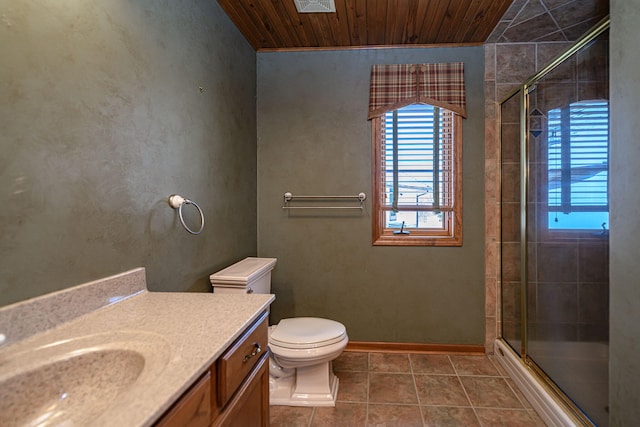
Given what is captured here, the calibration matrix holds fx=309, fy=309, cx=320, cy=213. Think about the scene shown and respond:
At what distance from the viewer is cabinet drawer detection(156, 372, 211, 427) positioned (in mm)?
618

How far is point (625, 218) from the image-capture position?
1.14 m

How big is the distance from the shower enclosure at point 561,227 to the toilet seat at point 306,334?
4.05ft

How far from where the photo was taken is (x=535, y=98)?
6.63 feet

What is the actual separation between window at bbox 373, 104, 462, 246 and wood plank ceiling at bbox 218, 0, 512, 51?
0.53m

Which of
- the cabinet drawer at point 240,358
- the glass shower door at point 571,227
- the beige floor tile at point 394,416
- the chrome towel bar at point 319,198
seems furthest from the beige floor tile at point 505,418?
the chrome towel bar at point 319,198

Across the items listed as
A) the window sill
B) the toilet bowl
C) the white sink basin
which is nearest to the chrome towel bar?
the window sill

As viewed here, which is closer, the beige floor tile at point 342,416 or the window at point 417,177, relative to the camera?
the beige floor tile at point 342,416

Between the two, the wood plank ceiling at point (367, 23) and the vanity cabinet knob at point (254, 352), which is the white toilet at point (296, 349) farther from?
the wood plank ceiling at point (367, 23)

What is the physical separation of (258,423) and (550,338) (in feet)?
5.97

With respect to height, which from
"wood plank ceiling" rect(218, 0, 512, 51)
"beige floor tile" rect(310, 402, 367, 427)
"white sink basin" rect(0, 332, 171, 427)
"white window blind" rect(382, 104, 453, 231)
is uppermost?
"wood plank ceiling" rect(218, 0, 512, 51)

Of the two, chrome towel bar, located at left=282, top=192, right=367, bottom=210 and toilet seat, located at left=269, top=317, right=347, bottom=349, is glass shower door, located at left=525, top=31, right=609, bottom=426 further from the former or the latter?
toilet seat, located at left=269, top=317, right=347, bottom=349

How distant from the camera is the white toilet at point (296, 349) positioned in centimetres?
174

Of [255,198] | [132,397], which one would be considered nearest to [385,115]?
[255,198]

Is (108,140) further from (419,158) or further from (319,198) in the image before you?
(419,158)
